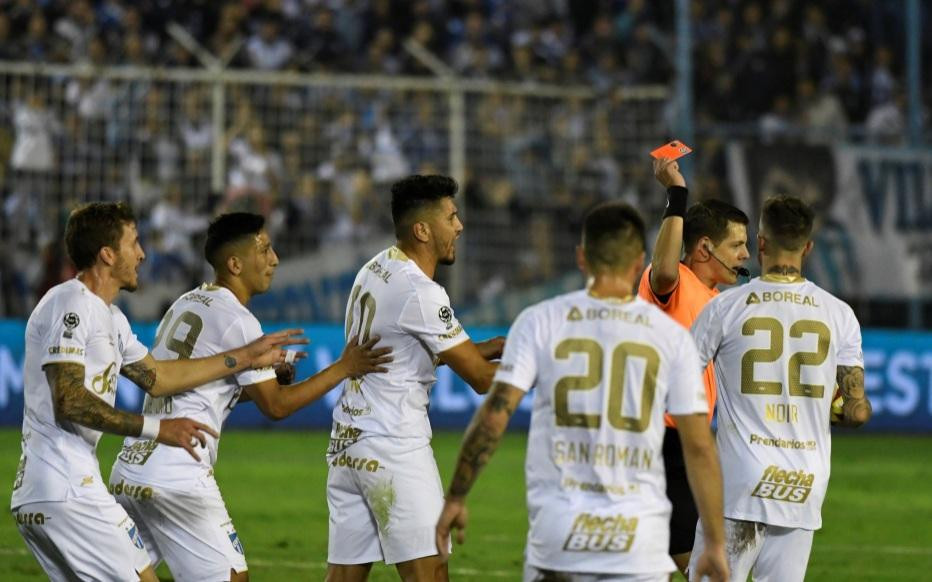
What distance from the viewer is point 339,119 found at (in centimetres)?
2067

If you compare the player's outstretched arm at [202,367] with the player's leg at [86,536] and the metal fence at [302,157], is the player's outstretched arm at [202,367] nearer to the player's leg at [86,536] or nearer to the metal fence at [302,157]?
the player's leg at [86,536]

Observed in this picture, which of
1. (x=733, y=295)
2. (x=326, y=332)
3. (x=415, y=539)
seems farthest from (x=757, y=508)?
(x=326, y=332)

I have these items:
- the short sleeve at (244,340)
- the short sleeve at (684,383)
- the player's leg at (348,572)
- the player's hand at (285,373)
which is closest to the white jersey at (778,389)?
the short sleeve at (684,383)

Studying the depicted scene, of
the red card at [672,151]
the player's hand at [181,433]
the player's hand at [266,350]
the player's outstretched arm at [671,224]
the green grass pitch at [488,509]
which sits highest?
the red card at [672,151]

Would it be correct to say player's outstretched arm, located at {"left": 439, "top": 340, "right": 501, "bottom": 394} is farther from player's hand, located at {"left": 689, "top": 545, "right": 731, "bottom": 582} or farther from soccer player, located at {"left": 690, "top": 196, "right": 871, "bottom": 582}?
player's hand, located at {"left": 689, "top": 545, "right": 731, "bottom": 582}

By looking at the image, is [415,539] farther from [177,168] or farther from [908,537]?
[177,168]

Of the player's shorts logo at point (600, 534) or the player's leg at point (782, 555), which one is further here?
the player's leg at point (782, 555)

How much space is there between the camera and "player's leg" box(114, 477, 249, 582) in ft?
24.0

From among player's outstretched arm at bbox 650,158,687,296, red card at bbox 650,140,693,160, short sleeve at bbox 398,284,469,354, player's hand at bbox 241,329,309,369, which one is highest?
red card at bbox 650,140,693,160

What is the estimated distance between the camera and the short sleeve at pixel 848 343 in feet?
23.4

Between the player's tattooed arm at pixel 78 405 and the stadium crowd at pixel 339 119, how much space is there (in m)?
12.8

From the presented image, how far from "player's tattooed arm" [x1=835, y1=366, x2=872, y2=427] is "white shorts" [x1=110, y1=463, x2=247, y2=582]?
3.00m

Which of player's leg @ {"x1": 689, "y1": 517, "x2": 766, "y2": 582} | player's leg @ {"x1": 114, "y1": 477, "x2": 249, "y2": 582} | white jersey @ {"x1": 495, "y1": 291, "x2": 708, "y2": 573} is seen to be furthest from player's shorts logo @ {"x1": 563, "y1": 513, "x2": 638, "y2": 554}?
player's leg @ {"x1": 114, "y1": 477, "x2": 249, "y2": 582}

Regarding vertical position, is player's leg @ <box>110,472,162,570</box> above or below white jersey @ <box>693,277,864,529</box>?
below
